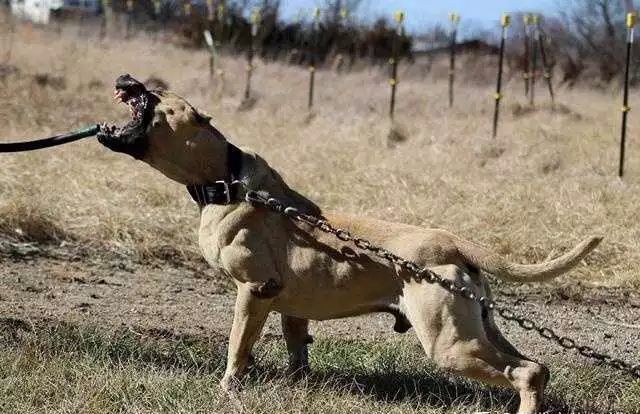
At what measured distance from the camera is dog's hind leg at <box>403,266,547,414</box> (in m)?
4.74

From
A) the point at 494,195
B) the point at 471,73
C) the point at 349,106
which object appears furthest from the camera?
the point at 471,73

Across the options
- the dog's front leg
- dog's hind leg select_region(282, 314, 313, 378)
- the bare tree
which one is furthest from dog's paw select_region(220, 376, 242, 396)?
the bare tree

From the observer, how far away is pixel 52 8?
4753cm

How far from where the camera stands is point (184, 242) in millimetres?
9109

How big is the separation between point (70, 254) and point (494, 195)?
14.9 ft

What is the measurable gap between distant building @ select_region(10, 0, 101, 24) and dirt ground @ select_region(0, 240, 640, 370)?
3405 centimetres

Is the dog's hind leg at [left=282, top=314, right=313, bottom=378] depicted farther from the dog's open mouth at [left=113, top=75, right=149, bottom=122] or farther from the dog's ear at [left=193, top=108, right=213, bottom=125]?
the dog's open mouth at [left=113, top=75, right=149, bottom=122]

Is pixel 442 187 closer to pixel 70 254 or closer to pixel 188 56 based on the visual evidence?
pixel 70 254

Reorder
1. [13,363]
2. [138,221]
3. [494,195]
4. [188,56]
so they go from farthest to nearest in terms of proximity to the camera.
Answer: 1. [188,56]
2. [494,195]
3. [138,221]
4. [13,363]

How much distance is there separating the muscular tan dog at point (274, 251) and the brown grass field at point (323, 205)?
43 cm

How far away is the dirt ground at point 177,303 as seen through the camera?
22.4ft

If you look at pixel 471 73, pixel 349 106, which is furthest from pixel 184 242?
pixel 471 73

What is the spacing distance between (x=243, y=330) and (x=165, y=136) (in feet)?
3.36

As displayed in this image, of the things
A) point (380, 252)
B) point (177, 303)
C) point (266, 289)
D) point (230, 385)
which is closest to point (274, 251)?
point (266, 289)
